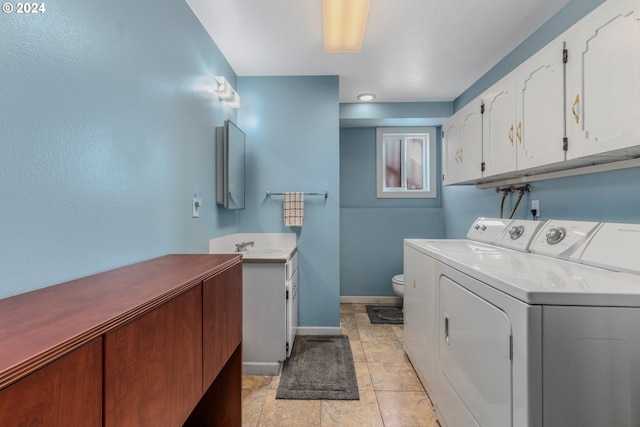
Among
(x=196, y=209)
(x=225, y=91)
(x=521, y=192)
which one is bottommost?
(x=196, y=209)

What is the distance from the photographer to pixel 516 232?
1.79m

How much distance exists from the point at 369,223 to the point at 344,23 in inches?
94.5

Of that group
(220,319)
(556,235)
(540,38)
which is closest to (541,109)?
(556,235)

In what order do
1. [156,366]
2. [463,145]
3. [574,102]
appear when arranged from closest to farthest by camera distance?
[156,366], [574,102], [463,145]

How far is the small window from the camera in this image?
371 cm

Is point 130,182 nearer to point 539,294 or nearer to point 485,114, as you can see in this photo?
Answer: point 539,294

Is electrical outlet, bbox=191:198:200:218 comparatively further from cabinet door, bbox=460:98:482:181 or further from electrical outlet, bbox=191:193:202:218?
cabinet door, bbox=460:98:482:181

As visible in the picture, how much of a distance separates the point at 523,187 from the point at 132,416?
8.26 feet

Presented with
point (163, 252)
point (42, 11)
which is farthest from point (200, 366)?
point (42, 11)

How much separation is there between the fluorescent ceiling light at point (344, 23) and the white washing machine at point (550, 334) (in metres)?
1.53

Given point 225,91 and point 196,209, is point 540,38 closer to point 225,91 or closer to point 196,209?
point 225,91

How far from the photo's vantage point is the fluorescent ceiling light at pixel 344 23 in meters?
1.61

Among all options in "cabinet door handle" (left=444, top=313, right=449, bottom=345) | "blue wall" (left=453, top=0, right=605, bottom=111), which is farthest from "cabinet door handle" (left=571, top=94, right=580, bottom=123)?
"cabinet door handle" (left=444, top=313, right=449, bottom=345)

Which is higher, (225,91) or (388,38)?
(388,38)
